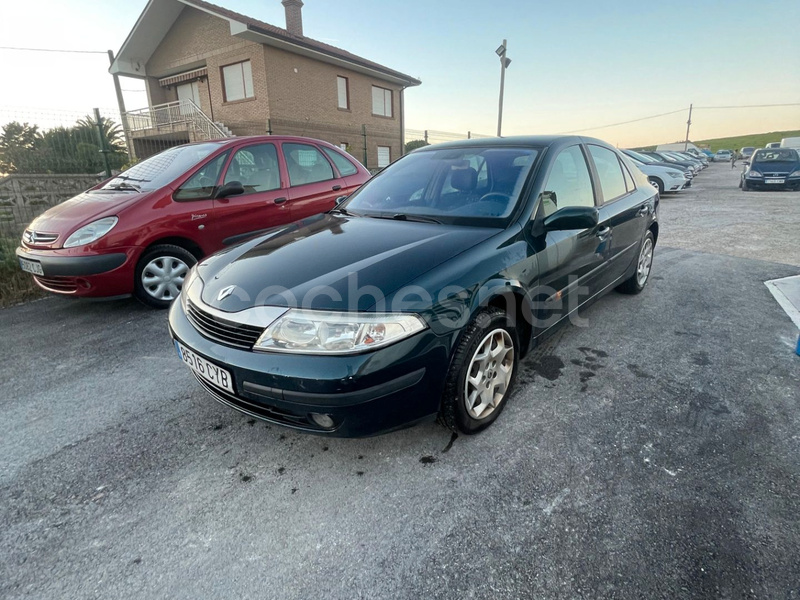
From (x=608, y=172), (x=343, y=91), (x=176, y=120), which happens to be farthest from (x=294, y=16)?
(x=608, y=172)

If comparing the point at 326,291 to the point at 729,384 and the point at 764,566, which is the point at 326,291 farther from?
the point at 729,384

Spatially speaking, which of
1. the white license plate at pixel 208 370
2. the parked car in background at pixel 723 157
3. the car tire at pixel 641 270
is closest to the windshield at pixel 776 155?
the car tire at pixel 641 270

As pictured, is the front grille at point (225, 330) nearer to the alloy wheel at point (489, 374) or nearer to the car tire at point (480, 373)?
the car tire at point (480, 373)

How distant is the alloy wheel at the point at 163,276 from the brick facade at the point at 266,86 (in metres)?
13.1

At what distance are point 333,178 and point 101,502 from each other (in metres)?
4.24

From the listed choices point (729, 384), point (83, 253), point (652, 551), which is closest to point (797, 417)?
point (729, 384)

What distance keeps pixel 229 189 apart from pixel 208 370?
274cm

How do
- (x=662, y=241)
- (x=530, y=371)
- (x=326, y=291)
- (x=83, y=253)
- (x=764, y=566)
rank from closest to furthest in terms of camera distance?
(x=764, y=566)
(x=326, y=291)
(x=530, y=371)
(x=83, y=253)
(x=662, y=241)

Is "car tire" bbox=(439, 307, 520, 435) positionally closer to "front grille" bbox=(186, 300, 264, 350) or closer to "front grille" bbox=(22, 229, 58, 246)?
"front grille" bbox=(186, 300, 264, 350)

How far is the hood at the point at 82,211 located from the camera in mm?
3801

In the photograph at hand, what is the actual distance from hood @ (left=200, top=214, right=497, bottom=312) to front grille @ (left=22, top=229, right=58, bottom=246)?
2.28 m

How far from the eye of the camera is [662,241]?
730 centimetres

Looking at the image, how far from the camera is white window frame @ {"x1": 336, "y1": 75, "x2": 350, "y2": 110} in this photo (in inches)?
782

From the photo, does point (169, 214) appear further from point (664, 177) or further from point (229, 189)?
point (664, 177)
